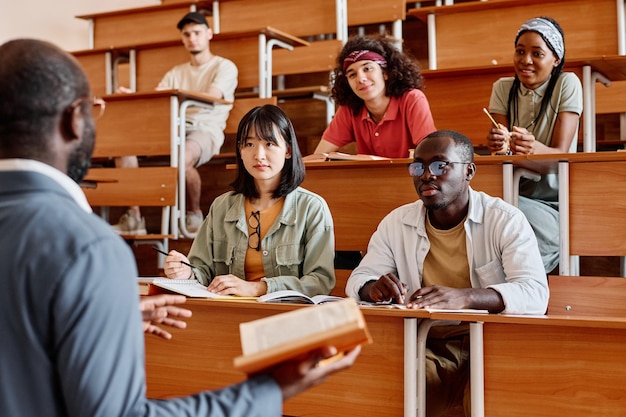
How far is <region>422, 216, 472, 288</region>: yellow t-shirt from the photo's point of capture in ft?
6.72

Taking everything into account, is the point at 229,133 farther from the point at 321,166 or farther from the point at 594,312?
the point at 594,312

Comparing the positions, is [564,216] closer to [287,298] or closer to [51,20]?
[287,298]

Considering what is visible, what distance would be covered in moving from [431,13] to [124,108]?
1505mm

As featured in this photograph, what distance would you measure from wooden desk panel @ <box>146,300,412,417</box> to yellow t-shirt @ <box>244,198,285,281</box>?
1.49 feet

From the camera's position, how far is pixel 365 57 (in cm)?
299

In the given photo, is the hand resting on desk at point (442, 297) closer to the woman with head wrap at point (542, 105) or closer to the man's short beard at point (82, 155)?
the woman with head wrap at point (542, 105)

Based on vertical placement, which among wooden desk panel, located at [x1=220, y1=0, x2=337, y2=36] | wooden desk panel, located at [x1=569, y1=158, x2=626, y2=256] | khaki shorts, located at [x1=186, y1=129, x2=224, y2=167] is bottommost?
wooden desk panel, located at [x1=569, y1=158, x2=626, y2=256]

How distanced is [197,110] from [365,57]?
1.39 meters

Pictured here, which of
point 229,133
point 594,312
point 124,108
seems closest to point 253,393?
point 594,312

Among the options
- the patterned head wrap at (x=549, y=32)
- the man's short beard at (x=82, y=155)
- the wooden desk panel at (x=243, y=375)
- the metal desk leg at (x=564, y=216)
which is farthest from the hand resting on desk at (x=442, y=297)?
the patterned head wrap at (x=549, y=32)

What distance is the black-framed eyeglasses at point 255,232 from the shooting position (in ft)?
7.47

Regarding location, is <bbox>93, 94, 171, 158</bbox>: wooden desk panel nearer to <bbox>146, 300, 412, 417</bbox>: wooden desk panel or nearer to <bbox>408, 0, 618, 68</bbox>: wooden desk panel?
<bbox>408, 0, 618, 68</bbox>: wooden desk panel

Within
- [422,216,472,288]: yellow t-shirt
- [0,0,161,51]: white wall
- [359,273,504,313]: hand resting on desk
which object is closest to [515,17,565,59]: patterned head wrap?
[422,216,472,288]: yellow t-shirt

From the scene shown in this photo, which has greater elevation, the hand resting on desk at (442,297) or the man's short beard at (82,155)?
the man's short beard at (82,155)
